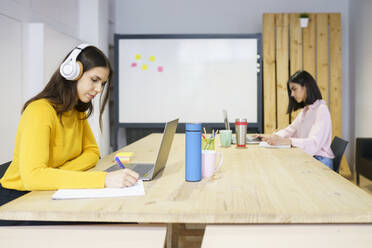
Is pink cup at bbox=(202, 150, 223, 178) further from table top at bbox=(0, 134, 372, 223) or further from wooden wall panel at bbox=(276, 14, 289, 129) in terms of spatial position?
wooden wall panel at bbox=(276, 14, 289, 129)

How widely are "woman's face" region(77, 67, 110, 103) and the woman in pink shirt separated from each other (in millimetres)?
1201

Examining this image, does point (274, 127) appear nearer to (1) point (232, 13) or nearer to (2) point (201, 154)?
(1) point (232, 13)

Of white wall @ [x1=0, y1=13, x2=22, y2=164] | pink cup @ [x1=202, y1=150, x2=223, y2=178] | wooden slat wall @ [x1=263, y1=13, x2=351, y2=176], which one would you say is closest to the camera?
pink cup @ [x1=202, y1=150, x2=223, y2=178]

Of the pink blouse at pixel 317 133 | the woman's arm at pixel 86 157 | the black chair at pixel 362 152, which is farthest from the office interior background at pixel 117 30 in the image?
the pink blouse at pixel 317 133

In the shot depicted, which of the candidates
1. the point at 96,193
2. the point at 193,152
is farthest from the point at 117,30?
the point at 96,193

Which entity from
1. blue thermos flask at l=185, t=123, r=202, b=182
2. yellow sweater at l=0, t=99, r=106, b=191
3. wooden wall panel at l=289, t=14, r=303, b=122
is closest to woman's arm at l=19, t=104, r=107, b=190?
yellow sweater at l=0, t=99, r=106, b=191

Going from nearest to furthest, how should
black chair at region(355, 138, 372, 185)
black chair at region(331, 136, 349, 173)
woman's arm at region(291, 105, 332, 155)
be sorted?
1. black chair at region(331, 136, 349, 173)
2. woman's arm at region(291, 105, 332, 155)
3. black chair at region(355, 138, 372, 185)

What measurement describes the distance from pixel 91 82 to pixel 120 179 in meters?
0.51

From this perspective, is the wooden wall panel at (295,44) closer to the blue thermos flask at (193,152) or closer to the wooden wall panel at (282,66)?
the wooden wall panel at (282,66)

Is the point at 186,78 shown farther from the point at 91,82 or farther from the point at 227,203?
the point at 227,203

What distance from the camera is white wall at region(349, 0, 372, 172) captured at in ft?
13.9

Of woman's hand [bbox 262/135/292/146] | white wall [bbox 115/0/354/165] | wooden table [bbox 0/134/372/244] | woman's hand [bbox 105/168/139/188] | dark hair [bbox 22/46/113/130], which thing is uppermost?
white wall [bbox 115/0/354/165]

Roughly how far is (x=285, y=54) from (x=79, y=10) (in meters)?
2.71

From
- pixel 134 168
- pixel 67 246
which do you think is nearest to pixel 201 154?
pixel 134 168
